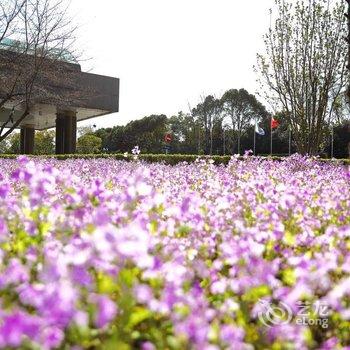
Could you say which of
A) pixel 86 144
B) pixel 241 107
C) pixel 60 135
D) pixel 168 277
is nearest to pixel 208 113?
pixel 241 107

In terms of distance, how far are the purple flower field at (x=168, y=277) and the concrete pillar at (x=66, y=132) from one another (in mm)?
38312

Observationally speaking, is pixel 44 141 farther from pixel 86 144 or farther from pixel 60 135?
pixel 60 135

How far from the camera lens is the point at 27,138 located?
50.9 metres

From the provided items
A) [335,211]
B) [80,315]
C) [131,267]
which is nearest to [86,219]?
[131,267]

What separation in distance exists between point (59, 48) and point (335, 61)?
9.06 m

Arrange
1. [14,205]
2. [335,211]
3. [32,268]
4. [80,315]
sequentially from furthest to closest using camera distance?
[335,211] < [14,205] < [32,268] < [80,315]

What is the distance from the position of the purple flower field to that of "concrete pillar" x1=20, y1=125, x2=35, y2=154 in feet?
157

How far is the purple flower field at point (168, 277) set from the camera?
5.94 ft

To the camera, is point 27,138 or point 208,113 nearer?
Answer: point 27,138

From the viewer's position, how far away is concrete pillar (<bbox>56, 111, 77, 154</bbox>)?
41.7 m

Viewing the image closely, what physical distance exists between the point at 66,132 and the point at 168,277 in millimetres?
40558

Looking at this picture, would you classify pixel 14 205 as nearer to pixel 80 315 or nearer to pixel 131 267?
pixel 131 267

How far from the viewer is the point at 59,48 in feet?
55.5

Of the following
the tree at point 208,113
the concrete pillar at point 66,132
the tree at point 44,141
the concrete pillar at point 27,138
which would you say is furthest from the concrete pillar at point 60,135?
the tree at point 208,113
